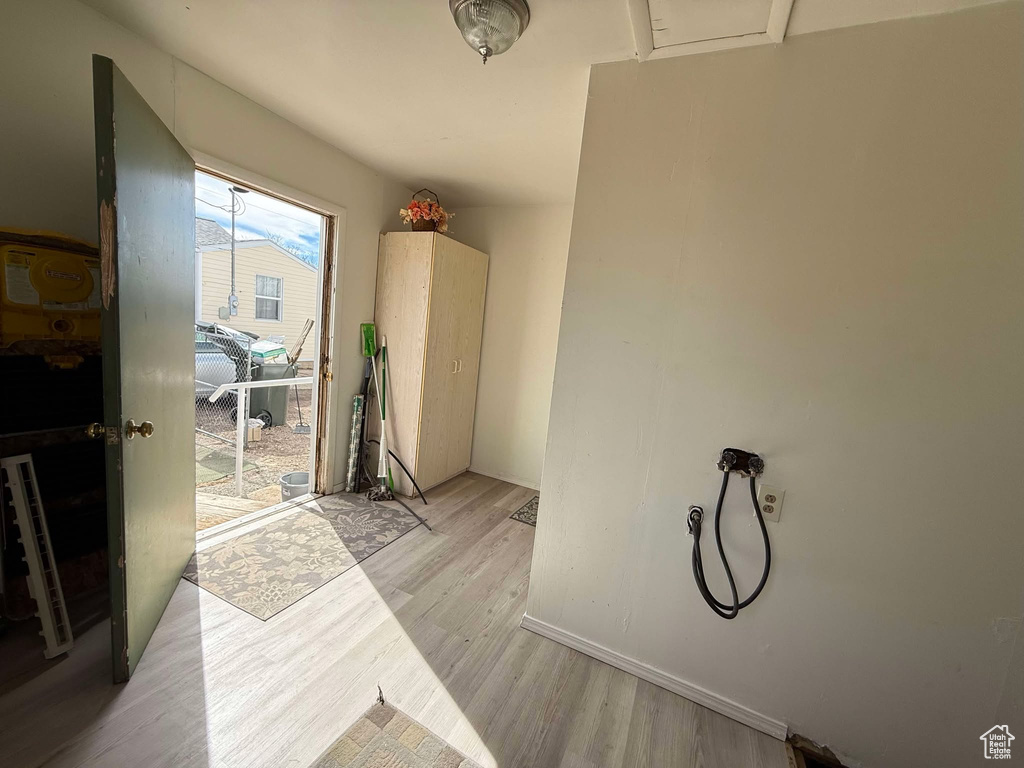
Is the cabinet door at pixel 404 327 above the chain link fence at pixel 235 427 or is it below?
above

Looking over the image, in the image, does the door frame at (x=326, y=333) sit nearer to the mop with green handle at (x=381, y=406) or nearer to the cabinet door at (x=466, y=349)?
the mop with green handle at (x=381, y=406)

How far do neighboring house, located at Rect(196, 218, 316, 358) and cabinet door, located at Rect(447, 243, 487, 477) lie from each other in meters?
2.41

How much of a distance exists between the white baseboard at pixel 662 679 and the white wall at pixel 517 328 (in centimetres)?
178

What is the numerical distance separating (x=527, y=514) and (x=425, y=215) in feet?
8.00

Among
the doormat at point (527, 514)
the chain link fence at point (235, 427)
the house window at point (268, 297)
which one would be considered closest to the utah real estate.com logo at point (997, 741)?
the doormat at point (527, 514)

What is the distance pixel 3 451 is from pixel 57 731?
101 cm

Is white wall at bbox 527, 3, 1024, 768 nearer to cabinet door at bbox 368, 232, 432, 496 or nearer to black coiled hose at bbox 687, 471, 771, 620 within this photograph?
black coiled hose at bbox 687, 471, 771, 620

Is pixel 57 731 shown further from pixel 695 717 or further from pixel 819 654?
pixel 819 654

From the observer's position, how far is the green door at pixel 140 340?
121cm

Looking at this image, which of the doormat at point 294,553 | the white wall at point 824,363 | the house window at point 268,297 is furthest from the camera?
the house window at point 268,297

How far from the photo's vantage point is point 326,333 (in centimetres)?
284

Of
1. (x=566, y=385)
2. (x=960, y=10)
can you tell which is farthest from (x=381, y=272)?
(x=960, y=10)

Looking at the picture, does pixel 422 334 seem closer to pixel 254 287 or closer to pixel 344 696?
pixel 344 696

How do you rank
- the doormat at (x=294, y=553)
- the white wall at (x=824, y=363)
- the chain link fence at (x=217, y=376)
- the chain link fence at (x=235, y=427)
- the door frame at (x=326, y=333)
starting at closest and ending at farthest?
1. the white wall at (x=824, y=363)
2. the doormat at (x=294, y=553)
3. the door frame at (x=326, y=333)
4. the chain link fence at (x=235, y=427)
5. the chain link fence at (x=217, y=376)
